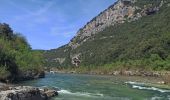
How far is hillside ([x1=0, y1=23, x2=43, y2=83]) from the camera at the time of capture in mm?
97188

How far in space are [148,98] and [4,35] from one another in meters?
76.5

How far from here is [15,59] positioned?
373 feet

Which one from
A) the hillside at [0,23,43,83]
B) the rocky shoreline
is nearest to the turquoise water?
the hillside at [0,23,43,83]

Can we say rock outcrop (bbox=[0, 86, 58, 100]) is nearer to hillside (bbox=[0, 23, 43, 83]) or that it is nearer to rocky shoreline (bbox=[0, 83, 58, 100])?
rocky shoreline (bbox=[0, 83, 58, 100])

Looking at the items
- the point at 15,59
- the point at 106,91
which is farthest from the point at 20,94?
the point at 15,59

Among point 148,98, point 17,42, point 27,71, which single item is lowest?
point 148,98

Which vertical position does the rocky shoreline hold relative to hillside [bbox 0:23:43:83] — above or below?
below

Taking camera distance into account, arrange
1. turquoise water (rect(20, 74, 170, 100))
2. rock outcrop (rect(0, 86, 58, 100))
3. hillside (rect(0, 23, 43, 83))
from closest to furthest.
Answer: rock outcrop (rect(0, 86, 58, 100)) → turquoise water (rect(20, 74, 170, 100)) → hillside (rect(0, 23, 43, 83))

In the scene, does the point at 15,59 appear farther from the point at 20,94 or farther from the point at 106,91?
the point at 20,94

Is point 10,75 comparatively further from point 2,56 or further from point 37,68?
point 37,68

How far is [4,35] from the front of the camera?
134375 mm

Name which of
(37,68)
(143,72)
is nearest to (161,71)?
(143,72)

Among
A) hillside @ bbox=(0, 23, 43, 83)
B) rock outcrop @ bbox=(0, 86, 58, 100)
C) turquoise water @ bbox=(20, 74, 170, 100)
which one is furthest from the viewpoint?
hillside @ bbox=(0, 23, 43, 83)

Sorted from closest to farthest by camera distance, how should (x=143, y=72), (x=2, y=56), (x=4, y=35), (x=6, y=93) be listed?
(x=6, y=93)
(x=2, y=56)
(x=4, y=35)
(x=143, y=72)
